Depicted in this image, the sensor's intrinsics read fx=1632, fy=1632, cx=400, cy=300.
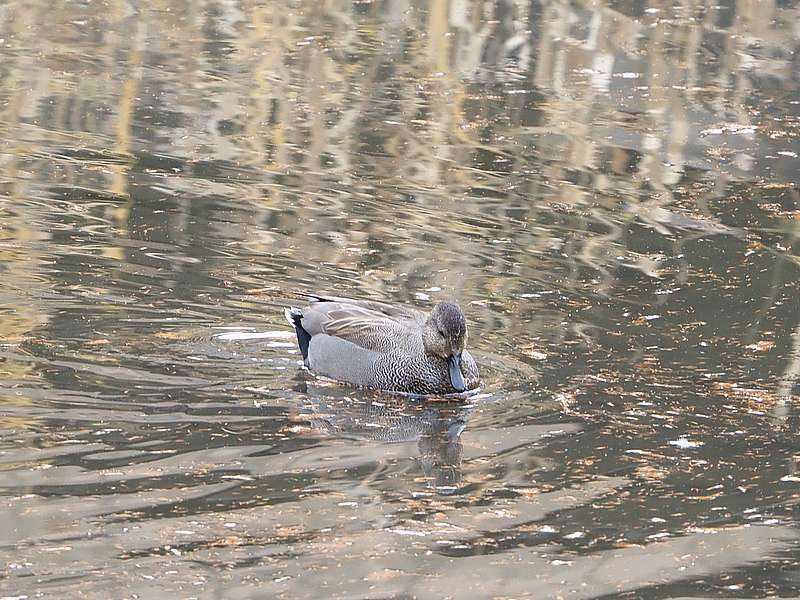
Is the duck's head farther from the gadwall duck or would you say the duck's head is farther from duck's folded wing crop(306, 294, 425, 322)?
duck's folded wing crop(306, 294, 425, 322)

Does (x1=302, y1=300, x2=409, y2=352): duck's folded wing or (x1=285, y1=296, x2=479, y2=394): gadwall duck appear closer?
(x1=285, y1=296, x2=479, y2=394): gadwall duck

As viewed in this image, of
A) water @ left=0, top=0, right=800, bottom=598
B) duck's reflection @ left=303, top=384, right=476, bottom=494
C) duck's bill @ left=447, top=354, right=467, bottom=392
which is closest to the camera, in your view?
water @ left=0, top=0, right=800, bottom=598

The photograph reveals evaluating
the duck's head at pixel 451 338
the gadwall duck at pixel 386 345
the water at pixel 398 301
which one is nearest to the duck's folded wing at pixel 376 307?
the gadwall duck at pixel 386 345

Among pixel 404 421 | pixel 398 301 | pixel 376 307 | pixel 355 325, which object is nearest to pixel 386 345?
pixel 355 325

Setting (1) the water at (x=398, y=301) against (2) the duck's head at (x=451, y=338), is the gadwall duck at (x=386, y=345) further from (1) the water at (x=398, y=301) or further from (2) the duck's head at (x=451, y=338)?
(1) the water at (x=398, y=301)

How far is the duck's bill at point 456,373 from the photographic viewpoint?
8.38 metres

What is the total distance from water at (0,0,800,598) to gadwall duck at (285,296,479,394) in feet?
0.53

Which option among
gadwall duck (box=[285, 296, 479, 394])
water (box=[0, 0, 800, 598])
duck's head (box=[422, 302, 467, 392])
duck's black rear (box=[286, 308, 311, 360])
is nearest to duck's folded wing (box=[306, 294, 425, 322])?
gadwall duck (box=[285, 296, 479, 394])

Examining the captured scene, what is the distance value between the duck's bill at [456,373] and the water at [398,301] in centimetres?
12

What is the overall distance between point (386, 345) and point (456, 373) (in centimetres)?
55

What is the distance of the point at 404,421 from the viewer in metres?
8.20

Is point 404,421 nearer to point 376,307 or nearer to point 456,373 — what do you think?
point 456,373

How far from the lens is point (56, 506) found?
651 centimetres

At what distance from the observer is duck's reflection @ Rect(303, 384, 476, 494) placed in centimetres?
743
